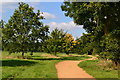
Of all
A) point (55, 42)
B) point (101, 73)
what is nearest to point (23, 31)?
point (55, 42)

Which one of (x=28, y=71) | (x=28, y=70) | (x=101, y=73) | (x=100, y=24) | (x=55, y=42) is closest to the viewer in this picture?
(x=101, y=73)

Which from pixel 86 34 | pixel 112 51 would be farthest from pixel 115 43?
pixel 86 34

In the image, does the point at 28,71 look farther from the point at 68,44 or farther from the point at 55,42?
the point at 68,44

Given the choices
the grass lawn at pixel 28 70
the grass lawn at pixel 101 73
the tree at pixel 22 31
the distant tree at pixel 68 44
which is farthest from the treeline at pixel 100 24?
the distant tree at pixel 68 44

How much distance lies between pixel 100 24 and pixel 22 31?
18245mm

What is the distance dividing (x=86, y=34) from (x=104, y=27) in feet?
7.59

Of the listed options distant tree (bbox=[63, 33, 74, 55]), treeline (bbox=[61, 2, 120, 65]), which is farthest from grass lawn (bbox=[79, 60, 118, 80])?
distant tree (bbox=[63, 33, 74, 55])

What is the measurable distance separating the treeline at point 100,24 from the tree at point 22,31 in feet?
44.7

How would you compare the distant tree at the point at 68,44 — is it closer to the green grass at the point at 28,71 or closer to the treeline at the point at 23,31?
the treeline at the point at 23,31

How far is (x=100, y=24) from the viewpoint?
16547mm

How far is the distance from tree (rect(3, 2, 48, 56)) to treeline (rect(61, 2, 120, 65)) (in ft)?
44.7

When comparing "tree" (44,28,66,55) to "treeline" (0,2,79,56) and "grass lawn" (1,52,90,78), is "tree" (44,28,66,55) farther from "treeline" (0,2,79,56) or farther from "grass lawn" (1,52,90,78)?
"grass lawn" (1,52,90,78)

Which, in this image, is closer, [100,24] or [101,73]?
[101,73]

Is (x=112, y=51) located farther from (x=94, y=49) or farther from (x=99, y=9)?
(x=99, y=9)
